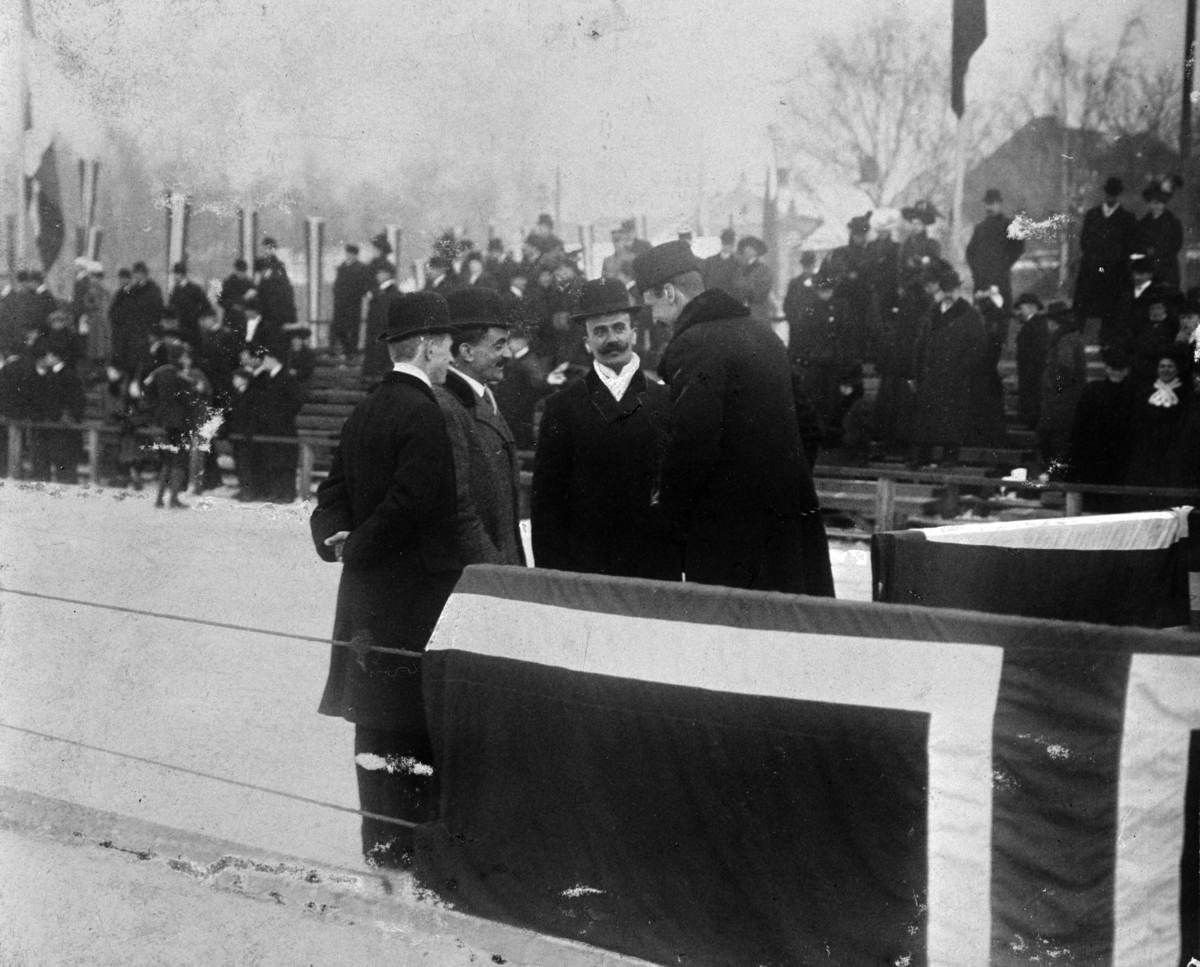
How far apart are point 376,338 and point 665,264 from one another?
7181mm

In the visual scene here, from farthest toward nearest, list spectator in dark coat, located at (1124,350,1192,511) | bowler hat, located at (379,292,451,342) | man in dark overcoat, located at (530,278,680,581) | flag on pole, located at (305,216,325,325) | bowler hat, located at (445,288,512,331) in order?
1. flag on pole, located at (305,216,325,325)
2. spectator in dark coat, located at (1124,350,1192,511)
3. man in dark overcoat, located at (530,278,680,581)
4. bowler hat, located at (445,288,512,331)
5. bowler hat, located at (379,292,451,342)

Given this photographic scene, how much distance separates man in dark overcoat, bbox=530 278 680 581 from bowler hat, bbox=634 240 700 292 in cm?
21

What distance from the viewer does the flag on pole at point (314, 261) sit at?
1071 centimetres

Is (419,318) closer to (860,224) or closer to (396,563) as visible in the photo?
(396,563)

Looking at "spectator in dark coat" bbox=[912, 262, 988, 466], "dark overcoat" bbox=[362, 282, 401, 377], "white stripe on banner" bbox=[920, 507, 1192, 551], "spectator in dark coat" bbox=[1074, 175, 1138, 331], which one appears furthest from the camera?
"dark overcoat" bbox=[362, 282, 401, 377]

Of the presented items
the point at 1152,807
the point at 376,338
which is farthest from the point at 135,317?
the point at 1152,807

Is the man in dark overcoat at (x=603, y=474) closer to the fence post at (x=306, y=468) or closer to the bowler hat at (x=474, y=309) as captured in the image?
the bowler hat at (x=474, y=309)

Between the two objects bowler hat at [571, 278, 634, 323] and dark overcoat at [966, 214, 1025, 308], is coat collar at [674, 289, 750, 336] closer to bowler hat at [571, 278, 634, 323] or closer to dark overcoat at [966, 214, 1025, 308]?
bowler hat at [571, 278, 634, 323]

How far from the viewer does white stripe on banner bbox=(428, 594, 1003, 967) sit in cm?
270

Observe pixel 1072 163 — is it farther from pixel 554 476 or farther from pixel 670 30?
pixel 554 476

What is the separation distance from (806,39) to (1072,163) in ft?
9.80

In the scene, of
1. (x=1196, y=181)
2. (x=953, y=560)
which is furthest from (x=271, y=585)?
(x=1196, y=181)

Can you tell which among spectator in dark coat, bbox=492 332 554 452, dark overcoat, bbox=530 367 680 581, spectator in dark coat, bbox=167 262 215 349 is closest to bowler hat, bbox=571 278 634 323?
dark overcoat, bbox=530 367 680 581

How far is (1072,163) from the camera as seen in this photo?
10203mm
